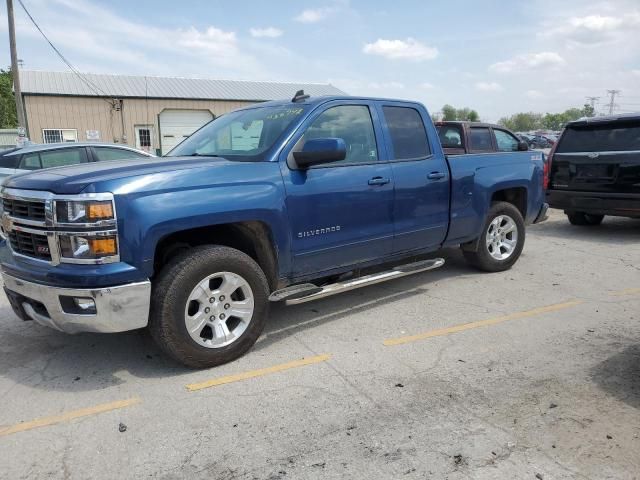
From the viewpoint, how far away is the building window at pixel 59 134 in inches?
1259

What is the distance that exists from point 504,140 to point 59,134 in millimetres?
30084

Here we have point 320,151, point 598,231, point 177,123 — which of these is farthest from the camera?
point 177,123

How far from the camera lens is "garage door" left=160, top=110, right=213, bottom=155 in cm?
3459

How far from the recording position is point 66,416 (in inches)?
127

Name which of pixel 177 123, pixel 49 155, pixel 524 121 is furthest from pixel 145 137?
pixel 524 121

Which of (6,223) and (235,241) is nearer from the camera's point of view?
(6,223)

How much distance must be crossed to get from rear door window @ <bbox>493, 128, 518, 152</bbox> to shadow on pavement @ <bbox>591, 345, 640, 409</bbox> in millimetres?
6529

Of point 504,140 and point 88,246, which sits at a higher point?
point 504,140

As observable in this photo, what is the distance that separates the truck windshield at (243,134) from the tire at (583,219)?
7402 millimetres

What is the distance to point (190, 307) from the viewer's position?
12.4 feet

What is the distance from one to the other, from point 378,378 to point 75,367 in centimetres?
225

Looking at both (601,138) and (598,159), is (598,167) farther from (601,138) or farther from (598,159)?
(601,138)

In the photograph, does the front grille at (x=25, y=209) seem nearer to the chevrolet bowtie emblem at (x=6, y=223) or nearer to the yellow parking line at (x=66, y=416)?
the chevrolet bowtie emblem at (x=6, y=223)

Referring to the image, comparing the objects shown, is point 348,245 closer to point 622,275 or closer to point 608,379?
point 608,379
